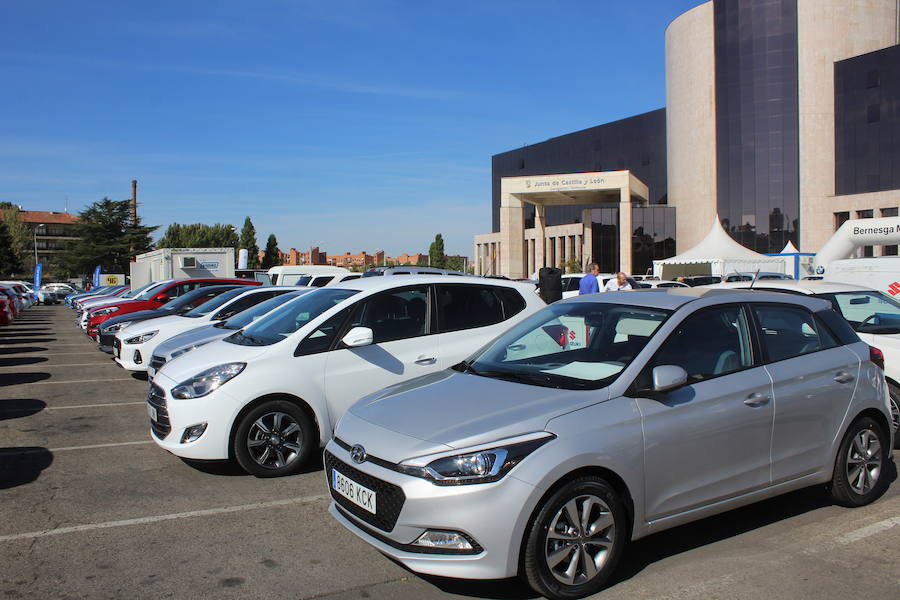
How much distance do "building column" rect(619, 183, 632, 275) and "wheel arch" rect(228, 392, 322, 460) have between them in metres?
44.3

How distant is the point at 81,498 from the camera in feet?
17.7

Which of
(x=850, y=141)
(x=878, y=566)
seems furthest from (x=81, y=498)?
(x=850, y=141)

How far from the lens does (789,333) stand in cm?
494

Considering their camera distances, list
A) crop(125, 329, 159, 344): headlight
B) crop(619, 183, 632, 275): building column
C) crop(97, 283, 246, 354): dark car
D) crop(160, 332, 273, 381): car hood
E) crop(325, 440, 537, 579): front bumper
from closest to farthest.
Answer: crop(325, 440, 537, 579): front bumper → crop(160, 332, 273, 381): car hood → crop(125, 329, 159, 344): headlight → crop(97, 283, 246, 354): dark car → crop(619, 183, 632, 275): building column

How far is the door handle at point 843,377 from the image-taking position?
4925 mm

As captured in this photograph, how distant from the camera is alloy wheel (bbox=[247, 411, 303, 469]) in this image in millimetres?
Result: 5863

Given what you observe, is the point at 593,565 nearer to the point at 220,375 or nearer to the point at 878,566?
the point at 878,566

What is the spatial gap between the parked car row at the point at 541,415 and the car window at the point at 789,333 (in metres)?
0.02

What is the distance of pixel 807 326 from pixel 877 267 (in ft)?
25.7

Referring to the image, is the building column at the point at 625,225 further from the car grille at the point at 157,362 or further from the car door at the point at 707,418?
the car door at the point at 707,418

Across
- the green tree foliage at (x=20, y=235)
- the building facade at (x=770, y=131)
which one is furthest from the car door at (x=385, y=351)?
the green tree foliage at (x=20, y=235)

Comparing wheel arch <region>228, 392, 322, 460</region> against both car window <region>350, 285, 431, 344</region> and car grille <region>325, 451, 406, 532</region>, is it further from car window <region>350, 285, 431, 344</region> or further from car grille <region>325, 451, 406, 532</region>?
car grille <region>325, 451, 406, 532</region>

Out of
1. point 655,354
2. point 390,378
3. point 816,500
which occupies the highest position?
point 655,354

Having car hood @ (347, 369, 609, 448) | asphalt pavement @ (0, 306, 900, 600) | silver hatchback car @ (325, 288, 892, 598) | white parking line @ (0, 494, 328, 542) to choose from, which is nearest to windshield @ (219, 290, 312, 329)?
asphalt pavement @ (0, 306, 900, 600)
